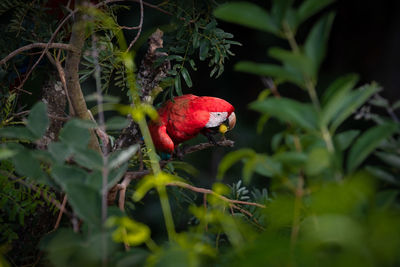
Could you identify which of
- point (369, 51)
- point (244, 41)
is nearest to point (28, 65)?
point (244, 41)

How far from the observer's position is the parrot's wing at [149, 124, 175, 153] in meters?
0.84

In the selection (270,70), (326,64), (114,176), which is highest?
(270,70)

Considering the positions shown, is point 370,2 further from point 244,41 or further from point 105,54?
point 105,54

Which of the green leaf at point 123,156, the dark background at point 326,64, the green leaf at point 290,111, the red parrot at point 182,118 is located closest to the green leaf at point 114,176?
the green leaf at point 123,156

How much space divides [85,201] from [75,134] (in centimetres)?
7

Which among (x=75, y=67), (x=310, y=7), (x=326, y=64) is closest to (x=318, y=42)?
(x=310, y=7)

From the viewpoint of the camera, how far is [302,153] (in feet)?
0.89

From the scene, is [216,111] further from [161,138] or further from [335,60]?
[335,60]

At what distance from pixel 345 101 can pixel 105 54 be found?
0.44m

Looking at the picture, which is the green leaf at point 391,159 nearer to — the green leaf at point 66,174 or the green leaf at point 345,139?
the green leaf at point 345,139

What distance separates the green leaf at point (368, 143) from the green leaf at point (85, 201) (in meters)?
0.17

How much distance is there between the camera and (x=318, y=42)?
26 cm

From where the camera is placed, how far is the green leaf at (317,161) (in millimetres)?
241

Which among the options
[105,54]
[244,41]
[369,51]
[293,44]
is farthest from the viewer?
[369,51]
